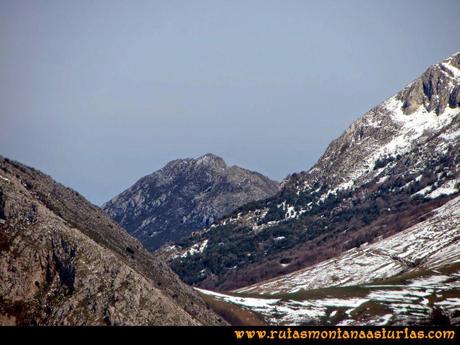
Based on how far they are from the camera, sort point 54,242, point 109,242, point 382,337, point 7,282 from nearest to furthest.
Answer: point 382,337
point 7,282
point 54,242
point 109,242

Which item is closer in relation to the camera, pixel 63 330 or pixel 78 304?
pixel 63 330

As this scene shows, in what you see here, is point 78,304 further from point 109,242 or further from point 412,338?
point 412,338

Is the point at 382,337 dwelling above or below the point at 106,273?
below

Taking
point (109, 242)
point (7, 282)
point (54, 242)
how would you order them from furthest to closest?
point (109, 242), point (54, 242), point (7, 282)

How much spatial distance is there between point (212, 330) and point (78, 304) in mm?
112674

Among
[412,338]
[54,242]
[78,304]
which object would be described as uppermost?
[54,242]

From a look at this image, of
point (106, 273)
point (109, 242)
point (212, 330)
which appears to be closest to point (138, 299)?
point (106, 273)

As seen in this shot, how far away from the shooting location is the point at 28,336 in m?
36.1

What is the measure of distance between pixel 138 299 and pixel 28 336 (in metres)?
119

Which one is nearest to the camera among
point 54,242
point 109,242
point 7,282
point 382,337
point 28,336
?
point 28,336

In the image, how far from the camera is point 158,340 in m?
36.7

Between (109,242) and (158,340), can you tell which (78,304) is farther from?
(158,340)

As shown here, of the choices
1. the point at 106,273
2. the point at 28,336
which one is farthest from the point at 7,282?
the point at 28,336

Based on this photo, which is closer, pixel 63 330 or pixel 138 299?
pixel 63 330
